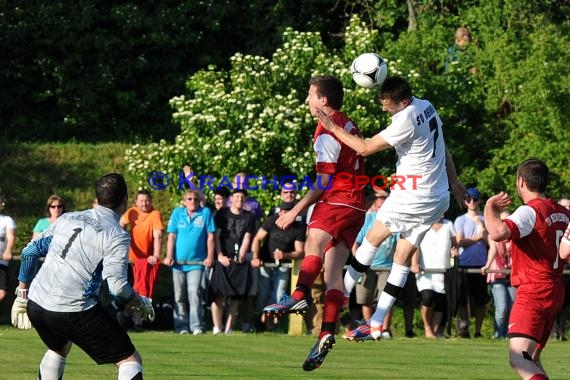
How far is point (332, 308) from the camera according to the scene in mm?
11992

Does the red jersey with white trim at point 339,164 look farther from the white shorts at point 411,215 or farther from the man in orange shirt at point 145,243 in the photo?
the man in orange shirt at point 145,243

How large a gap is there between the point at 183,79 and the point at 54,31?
3.31 m

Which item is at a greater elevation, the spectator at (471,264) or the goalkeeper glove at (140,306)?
the goalkeeper glove at (140,306)

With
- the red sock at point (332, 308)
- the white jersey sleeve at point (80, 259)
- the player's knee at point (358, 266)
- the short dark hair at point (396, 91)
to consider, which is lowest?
the red sock at point (332, 308)

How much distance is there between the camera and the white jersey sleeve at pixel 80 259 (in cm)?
960

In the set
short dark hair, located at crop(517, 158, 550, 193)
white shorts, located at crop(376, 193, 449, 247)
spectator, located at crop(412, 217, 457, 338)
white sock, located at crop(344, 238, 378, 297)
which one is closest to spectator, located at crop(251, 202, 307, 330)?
spectator, located at crop(412, 217, 457, 338)

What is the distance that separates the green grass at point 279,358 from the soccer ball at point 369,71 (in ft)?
11.2

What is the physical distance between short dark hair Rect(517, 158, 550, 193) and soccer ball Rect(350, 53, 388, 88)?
2002 mm

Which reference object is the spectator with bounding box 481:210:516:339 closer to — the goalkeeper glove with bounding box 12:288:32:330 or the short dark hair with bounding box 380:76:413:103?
the short dark hair with bounding box 380:76:413:103

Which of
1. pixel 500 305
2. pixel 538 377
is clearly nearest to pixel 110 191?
pixel 538 377

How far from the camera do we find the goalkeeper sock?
1017 cm

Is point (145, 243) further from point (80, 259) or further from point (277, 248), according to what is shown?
point (80, 259)

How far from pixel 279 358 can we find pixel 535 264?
536 centimetres

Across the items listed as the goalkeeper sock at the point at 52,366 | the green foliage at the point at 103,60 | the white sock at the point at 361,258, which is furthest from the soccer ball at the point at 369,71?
the green foliage at the point at 103,60
